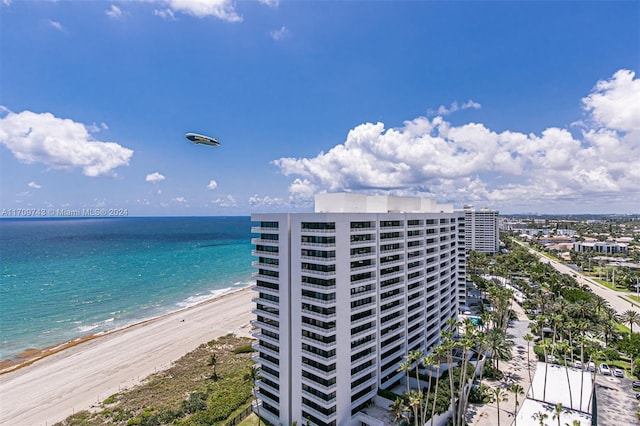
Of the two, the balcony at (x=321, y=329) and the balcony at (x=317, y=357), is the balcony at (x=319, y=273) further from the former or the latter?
the balcony at (x=317, y=357)

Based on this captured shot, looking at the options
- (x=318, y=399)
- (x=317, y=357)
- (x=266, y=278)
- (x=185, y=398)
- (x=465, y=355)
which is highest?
(x=266, y=278)

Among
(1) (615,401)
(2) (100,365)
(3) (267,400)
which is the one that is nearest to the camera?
(3) (267,400)

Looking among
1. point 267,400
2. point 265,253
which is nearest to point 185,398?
point 267,400

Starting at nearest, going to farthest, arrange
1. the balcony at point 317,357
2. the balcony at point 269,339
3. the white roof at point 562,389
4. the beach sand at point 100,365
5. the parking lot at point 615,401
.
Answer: the balcony at point 317,357
the parking lot at point 615,401
the balcony at point 269,339
the white roof at point 562,389
the beach sand at point 100,365

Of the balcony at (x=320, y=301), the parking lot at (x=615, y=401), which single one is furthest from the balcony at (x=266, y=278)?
the parking lot at (x=615, y=401)

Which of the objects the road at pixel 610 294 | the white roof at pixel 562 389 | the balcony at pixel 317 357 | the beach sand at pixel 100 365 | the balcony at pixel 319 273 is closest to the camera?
the balcony at pixel 317 357

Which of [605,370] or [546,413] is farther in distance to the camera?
[605,370]

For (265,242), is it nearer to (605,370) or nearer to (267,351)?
(267,351)
